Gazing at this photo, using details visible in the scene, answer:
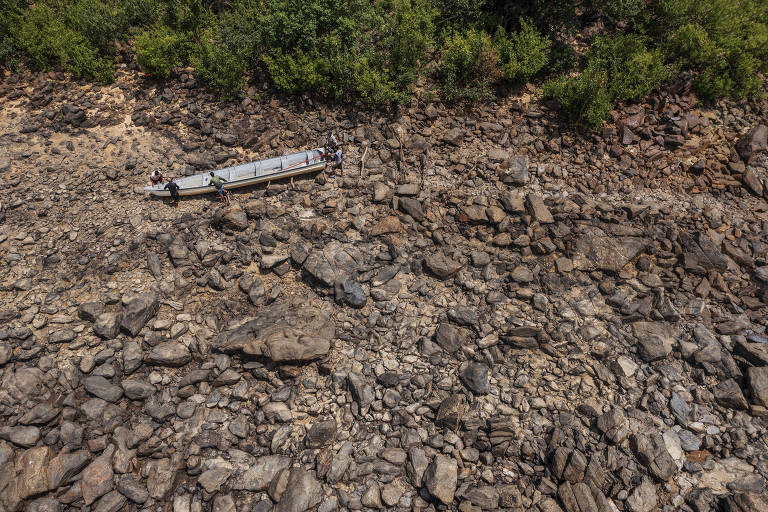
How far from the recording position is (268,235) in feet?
49.7

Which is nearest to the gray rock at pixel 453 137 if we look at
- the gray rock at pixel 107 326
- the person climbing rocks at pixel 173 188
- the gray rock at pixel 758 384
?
the person climbing rocks at pixel 173 188

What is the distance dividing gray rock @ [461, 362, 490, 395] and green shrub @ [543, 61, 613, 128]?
12.5 metres

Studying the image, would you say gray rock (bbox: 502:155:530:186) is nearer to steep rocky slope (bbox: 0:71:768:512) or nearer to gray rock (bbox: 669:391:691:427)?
steep rocky slope (bbox: 0:71:768:512)

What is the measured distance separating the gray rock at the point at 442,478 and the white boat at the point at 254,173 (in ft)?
39.4

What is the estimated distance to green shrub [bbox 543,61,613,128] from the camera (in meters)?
17.0

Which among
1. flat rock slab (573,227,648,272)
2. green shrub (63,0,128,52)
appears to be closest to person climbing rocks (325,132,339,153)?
flat rock slab (573,227,648,272)

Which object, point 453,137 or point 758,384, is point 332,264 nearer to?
point 453,137

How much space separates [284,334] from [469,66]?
15.0m

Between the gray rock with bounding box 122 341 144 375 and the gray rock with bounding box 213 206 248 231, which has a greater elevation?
the gray rock with bounding box 213 206 248 231

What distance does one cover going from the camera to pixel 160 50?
18562 mm

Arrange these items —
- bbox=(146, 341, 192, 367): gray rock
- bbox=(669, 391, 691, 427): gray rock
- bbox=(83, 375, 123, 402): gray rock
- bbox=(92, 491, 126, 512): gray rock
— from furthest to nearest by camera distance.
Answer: bbox=(146, 341, 192, 367): gray rock
bbox=(669, 391, 691, 427): gray rock
bbox=(83, 375, 123, 402): gray rock
bbox=(92, 491, 126, 512): gray rock

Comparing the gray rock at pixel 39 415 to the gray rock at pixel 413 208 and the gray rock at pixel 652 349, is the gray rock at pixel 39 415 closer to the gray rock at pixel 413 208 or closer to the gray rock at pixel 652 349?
the gray rock at pixel 413 208

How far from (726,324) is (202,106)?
23.3 m

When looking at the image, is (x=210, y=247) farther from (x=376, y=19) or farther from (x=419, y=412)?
(x=376, y=19)
